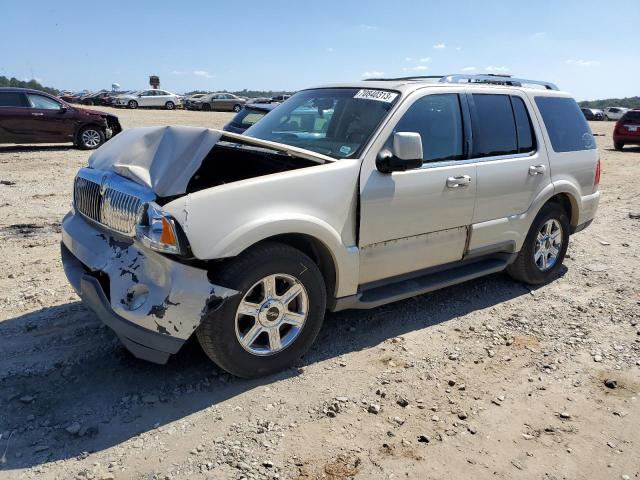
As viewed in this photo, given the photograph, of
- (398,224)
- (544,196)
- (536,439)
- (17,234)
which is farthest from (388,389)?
(17,234)

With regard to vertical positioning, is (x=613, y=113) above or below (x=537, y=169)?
above

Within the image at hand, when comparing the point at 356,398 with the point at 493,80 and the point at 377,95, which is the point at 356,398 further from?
the point at 493,80

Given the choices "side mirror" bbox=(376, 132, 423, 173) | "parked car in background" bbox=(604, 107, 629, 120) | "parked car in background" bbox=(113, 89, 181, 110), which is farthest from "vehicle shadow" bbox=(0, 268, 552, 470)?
"parked car in background" bbox=(604, 107, 629, 120)

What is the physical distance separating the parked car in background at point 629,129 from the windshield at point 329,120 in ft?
61.5

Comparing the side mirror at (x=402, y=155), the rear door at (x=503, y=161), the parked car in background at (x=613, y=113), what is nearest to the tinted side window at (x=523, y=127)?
the rear door at (x=503, y=161)

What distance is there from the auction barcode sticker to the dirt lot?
5.81ft

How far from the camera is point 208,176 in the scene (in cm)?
415

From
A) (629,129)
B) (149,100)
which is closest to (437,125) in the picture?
(629,129)

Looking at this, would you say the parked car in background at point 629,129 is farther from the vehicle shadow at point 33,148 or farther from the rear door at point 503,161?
the vehicle shadow at point 33,148

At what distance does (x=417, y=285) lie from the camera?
424 cm

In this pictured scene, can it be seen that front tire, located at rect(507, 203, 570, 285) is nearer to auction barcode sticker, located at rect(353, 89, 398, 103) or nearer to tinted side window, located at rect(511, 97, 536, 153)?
tinted side window, located at rect(511, 97, 536, 153)

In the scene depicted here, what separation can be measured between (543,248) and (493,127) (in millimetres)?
1484

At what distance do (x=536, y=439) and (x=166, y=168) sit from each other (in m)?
2.64

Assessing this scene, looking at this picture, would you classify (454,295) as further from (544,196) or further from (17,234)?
(17,234)
